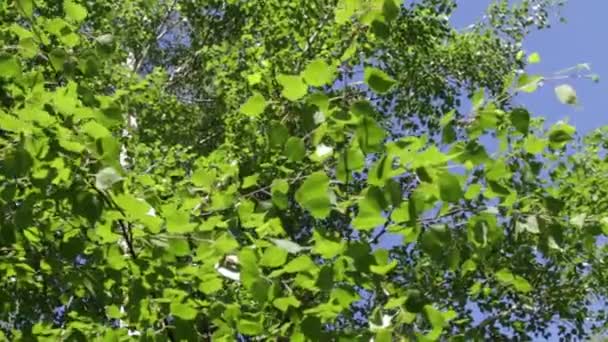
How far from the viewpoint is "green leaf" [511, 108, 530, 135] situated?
2369mm

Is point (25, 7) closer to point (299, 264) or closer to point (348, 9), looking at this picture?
point (348, 9)

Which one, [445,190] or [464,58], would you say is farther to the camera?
[464,58]

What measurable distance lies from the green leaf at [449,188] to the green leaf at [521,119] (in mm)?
388

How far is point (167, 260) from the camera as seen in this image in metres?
2.58

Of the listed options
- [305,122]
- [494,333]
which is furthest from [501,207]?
[494,333]

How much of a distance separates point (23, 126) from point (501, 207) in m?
1.50

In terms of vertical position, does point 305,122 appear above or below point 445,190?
above

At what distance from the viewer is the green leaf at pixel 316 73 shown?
2.19 m

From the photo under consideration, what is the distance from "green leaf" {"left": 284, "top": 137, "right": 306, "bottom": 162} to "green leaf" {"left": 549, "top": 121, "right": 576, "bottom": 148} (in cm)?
72

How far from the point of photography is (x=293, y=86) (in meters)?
2.23

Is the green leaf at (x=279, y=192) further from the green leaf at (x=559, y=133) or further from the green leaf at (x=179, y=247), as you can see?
the green leaf at (x=559, y=133)

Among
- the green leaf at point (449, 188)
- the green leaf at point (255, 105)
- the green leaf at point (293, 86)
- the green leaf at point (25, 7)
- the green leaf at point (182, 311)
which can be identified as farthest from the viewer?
the green leaf at point (182, 311)

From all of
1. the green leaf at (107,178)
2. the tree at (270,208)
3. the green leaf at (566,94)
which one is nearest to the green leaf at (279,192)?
the tree at (270,208)

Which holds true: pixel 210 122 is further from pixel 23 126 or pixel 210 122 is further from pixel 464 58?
pixel 23 126
